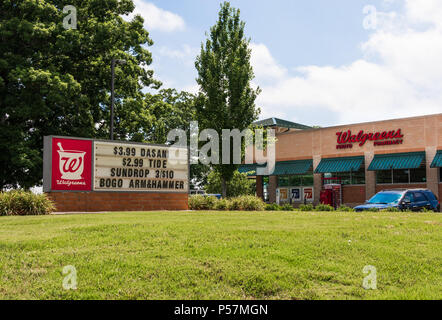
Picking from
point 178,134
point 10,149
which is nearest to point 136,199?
point 10,149

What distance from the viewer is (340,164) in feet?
130

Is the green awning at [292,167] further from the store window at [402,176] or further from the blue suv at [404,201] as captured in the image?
the blue suv at [404,201]

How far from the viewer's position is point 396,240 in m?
9.74

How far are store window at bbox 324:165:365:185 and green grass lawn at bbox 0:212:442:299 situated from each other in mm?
28615

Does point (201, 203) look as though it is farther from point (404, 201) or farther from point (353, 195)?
point (353, 195)

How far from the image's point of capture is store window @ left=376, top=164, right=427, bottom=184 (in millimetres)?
35188

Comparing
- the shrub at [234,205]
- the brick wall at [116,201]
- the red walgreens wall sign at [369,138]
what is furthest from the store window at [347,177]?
the brick wall at [116,201]

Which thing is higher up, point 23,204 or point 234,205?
point 23,204

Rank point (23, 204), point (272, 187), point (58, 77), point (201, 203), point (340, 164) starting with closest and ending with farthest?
point (23, 204) < point (201, 203) < point (58, 77) < point (340, 164) < point (272, 187)

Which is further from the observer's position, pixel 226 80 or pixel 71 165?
pixel 226 80

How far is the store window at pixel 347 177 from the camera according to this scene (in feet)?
128

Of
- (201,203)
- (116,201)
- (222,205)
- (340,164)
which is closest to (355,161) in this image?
(340,164)

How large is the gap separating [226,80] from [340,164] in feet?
42.7

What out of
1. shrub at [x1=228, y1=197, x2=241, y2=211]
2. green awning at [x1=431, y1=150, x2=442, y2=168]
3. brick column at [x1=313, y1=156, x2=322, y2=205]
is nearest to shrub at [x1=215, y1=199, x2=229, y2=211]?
shrub at [x1=228, y1=197, x2=241, y2=211]
